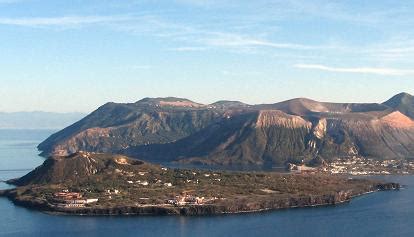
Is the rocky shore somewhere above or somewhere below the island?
below

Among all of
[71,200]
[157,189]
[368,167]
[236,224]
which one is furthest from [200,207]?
[368,167]

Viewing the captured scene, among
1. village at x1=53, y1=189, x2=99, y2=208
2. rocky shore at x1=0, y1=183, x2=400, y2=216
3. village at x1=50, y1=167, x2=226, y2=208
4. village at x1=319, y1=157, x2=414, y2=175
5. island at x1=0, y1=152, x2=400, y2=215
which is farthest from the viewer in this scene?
village at x1=319, y1=157, x2=414, y2=175

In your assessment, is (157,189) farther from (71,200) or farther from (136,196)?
(71,200)

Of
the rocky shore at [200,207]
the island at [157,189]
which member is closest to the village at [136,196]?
the island at [157,189]

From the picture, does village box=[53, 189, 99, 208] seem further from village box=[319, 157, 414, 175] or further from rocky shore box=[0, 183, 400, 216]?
village box=[319, 157, 414, 175]

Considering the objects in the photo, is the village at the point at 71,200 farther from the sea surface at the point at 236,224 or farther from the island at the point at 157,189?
the sea surface at the point at 236,224

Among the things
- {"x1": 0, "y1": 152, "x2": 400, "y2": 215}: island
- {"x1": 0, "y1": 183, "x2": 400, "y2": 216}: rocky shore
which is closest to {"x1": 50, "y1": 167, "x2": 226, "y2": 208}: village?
{"x1": 0, "y1": 152, "x2": 400, "y2": 215}: island

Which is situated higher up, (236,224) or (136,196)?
(136,196)

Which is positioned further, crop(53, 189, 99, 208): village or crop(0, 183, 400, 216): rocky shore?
crop(53, 189, 99, 208): village
